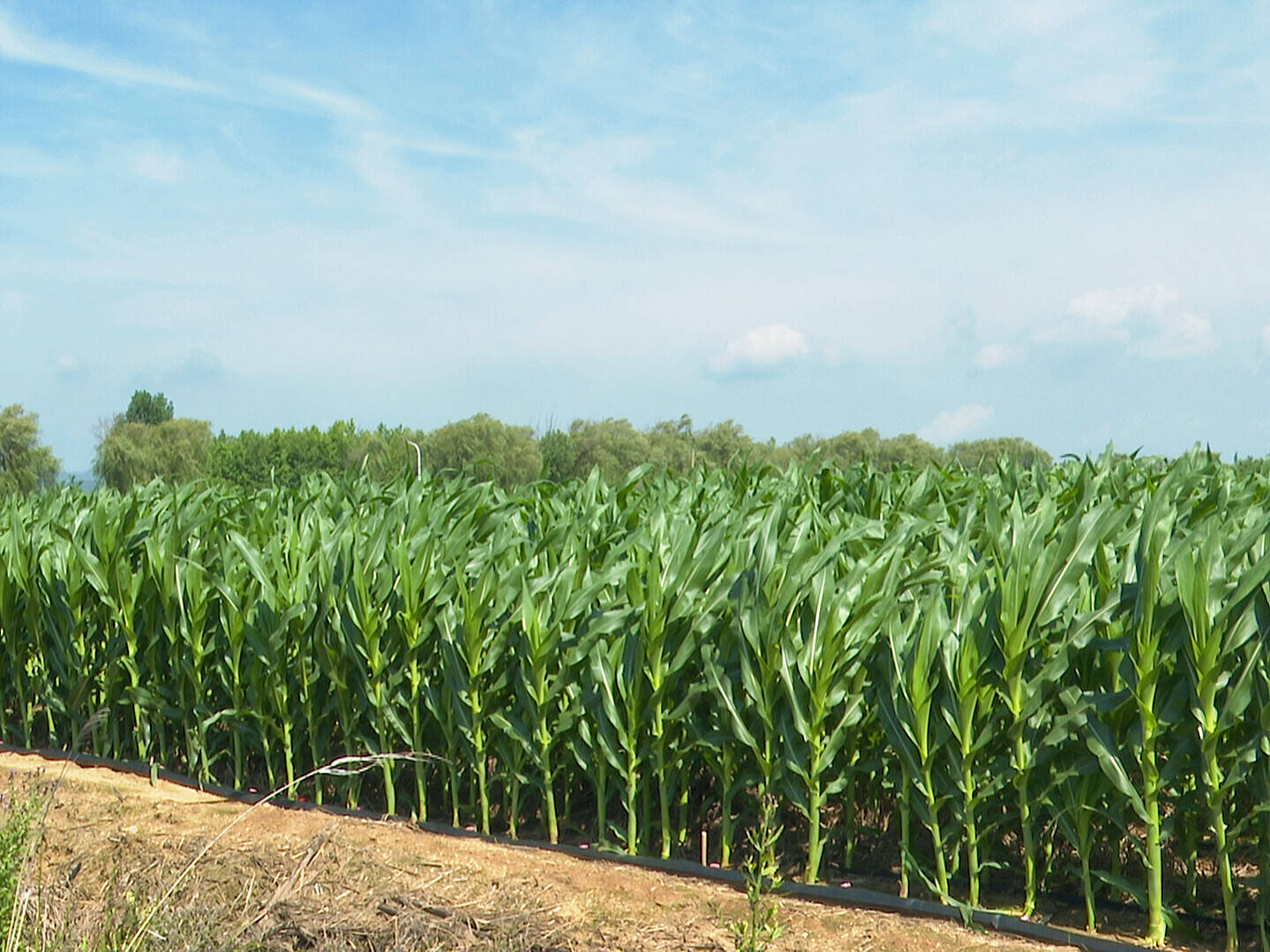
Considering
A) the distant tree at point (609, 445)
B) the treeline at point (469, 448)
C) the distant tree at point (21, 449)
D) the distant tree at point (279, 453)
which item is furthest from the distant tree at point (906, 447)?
the distant tree at point (21, 449)

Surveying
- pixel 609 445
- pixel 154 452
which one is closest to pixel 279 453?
pixel 154 452

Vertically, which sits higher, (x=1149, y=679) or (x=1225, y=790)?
(x=1149, y=679)

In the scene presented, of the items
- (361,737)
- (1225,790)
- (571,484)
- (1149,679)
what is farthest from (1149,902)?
(571,484)

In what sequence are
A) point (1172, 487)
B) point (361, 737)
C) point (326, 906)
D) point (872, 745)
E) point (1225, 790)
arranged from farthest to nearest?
point (1172, 487)
point (361, 737)
point (872, 745)
point (326, 906)
point (1225, 790)

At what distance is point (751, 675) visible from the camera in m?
4.27

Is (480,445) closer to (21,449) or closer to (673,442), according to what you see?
(673,442)

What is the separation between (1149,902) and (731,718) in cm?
152

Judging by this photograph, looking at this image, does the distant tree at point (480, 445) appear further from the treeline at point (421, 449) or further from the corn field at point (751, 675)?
the corn field at point (751, 675)

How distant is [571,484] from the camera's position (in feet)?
26.4

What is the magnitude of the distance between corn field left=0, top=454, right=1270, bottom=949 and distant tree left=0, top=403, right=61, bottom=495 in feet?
236

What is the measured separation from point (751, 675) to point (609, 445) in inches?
2490

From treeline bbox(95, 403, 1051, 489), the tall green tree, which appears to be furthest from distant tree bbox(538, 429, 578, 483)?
the tall green tree

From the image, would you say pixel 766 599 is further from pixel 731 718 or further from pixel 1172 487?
pixel 1172 487

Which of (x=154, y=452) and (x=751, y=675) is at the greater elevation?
(x=154, y=452)
